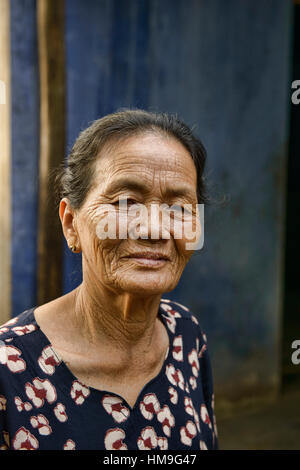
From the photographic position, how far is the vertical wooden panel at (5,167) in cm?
330

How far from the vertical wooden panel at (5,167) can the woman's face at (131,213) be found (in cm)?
193

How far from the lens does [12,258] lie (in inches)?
136

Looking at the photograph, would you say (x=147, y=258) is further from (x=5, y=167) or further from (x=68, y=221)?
(x=5, y=167)

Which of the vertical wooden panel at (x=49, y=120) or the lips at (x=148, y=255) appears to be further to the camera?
the vertical wooden panel at (x=49, y=120)

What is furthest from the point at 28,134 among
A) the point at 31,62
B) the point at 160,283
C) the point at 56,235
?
the point at 160,283

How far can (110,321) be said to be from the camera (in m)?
1.69

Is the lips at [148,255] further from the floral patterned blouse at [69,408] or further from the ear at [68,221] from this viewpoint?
the floral patterned blouse at [69,408]

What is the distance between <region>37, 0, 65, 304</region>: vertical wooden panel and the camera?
11.0ft

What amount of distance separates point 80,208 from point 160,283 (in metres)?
0.35
